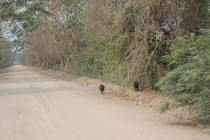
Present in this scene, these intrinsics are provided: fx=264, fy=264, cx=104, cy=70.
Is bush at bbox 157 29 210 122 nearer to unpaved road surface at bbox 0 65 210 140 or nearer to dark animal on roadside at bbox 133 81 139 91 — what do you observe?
unpaved road surface at bbox 0 65 210 140

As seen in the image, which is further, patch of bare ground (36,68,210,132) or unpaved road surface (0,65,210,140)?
patch of bare ground (36,68,210,132)

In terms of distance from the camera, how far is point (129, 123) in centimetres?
777

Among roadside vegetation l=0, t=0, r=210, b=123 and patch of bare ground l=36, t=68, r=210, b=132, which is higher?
roadside vegetation l=0, t=0, r=210, b=123

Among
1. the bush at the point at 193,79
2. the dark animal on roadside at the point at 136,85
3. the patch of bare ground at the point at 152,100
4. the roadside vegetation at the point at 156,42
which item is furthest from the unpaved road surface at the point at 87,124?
the dark animal on roadside at the point at 136,85

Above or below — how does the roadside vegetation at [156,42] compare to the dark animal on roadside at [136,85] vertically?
above

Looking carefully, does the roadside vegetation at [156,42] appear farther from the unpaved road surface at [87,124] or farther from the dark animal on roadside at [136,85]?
the unpaved road surface at [87,124]

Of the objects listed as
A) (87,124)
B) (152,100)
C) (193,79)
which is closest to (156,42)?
(152,100)

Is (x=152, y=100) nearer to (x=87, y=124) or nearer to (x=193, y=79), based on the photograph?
(x=87, y=124)

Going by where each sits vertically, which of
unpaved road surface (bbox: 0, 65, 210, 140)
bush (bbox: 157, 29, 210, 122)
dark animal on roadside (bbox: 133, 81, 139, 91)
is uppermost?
bush (bbox: 157, 29, 210, 122)

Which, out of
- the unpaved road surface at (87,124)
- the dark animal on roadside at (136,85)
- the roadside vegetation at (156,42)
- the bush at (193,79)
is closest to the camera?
the unpaved road surface at (87,124)

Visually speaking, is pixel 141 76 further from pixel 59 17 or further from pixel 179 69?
pixel 59 17

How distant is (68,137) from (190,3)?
27.9 feet

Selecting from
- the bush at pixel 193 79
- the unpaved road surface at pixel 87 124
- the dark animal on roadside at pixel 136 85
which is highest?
the bush at pixel 193 79

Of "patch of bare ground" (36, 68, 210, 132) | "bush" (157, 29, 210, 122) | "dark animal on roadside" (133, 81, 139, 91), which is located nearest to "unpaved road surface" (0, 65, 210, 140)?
"patch of bare ground" (36, 68, 210, 132)
